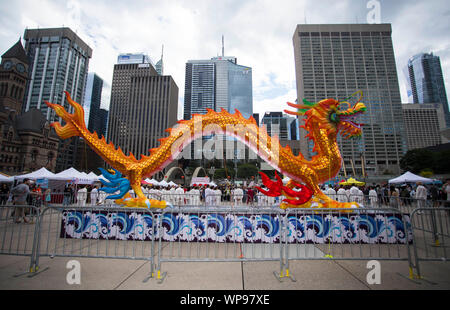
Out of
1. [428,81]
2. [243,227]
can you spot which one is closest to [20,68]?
[243,227]

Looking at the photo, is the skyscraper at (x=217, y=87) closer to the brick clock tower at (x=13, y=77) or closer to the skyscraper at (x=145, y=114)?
the skyscraper at (x=145, y=114)

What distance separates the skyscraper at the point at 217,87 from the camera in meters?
106

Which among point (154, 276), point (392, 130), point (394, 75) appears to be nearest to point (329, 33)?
point (394, 75)

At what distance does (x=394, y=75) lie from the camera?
292 feet

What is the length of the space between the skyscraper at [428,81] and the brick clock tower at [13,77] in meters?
180

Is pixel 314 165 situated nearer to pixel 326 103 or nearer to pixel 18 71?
pixel 326 103

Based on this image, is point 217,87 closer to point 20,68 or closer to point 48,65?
point 48,65

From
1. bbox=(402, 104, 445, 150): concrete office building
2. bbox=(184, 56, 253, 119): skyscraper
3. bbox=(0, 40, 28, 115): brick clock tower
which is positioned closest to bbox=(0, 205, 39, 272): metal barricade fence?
bbox=(0, 40, 28, 115): brick clock tower

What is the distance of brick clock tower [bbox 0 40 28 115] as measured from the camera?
53.5m

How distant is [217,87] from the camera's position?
111 meters

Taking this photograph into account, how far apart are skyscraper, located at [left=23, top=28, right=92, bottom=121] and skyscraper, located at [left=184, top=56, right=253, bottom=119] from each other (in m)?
52.7

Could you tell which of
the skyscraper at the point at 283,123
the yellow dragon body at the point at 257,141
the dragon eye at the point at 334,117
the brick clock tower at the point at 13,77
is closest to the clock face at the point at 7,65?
the brick clock tower at the point at 13,77

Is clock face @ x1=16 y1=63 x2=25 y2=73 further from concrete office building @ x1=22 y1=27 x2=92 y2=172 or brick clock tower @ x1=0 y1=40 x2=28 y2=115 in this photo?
concrete office building @ x1=22 y1=27 x2=92 y2=172

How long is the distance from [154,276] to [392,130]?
351ft
